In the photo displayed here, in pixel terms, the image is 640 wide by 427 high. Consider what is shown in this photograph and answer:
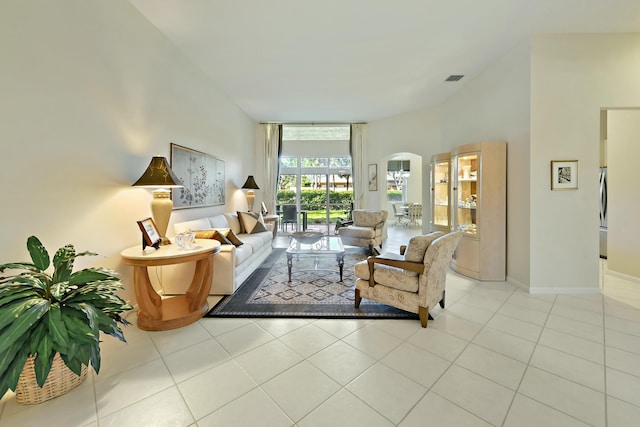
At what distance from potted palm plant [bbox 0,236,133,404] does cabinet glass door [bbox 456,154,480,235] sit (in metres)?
4.43

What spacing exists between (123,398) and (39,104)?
87.2 inches

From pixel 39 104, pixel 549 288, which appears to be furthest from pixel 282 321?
pixel 549 288

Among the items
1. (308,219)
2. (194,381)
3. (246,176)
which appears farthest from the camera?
(308,219)

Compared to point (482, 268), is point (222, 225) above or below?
above

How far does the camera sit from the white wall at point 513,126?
137 inches

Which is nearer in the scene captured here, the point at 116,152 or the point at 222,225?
the point at 116,152

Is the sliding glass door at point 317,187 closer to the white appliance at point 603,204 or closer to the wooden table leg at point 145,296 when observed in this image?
the white appliance at point 603,204

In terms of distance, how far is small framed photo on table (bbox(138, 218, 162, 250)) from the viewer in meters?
2.56

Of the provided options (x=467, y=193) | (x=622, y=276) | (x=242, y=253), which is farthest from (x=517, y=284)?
(x=242, y=253)

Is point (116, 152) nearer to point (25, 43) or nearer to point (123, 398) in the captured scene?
point (25, 43)

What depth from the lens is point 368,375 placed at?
6.12 ft

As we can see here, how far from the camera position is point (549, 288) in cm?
339

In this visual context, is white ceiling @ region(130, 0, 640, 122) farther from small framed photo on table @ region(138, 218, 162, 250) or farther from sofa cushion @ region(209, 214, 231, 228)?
sofa cushion @ region(209, 214, 231, 228)

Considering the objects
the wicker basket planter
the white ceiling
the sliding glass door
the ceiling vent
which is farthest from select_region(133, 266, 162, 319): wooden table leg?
the sliding glass door
